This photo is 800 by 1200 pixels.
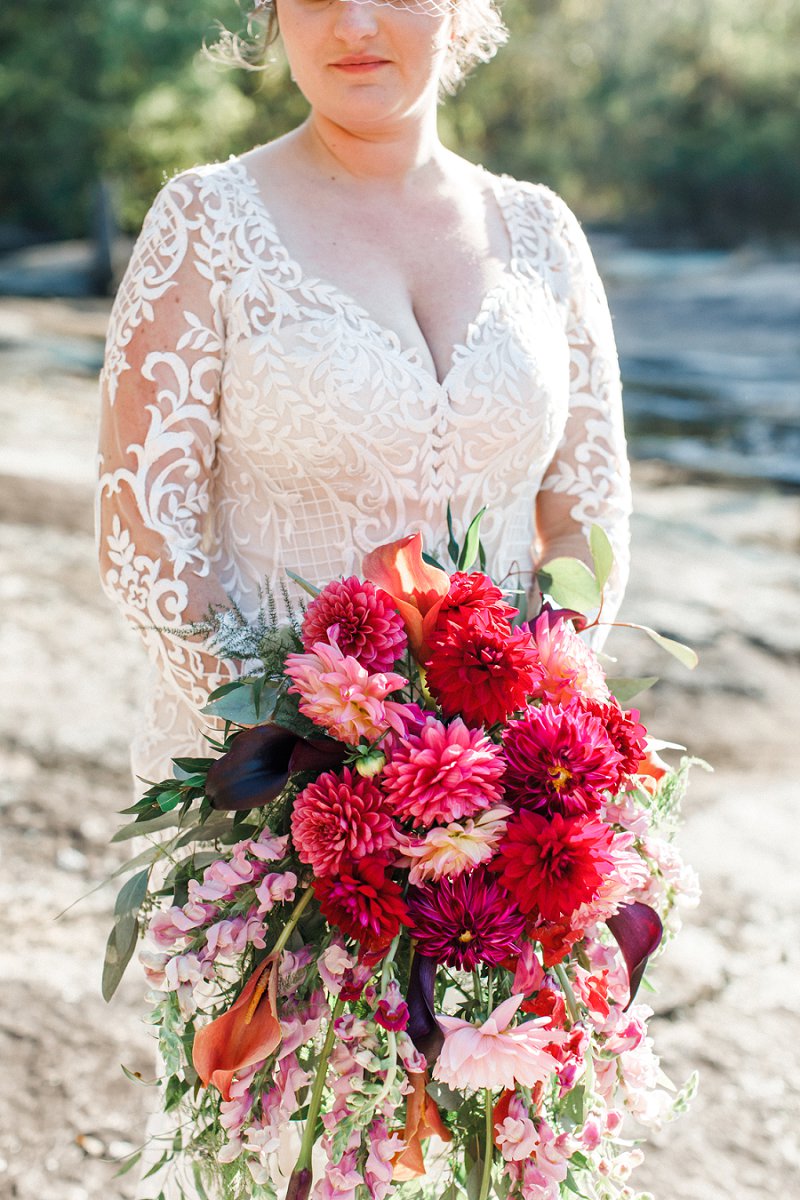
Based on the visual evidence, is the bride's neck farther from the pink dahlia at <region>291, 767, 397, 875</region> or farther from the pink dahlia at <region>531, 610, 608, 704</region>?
the pink dahlia at <region>291, 767, 397, 875</region>

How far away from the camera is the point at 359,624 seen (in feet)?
4.62

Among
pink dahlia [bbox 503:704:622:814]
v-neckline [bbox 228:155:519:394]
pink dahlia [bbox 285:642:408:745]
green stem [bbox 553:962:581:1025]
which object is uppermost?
v-neckline [bbox 228:155:519:394]

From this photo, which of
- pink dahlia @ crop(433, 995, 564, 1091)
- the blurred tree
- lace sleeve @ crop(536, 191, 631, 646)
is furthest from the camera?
the blurred tree

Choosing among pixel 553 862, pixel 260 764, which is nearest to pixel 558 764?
pixel 553 862

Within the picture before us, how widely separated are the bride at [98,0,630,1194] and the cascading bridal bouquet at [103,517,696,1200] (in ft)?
1.35

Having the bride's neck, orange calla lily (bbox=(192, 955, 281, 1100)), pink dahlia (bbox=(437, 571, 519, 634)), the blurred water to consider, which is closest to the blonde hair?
the bride's neck

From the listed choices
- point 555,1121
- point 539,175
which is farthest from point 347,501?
point 539,175

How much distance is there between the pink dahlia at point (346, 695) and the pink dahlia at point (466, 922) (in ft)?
0.61

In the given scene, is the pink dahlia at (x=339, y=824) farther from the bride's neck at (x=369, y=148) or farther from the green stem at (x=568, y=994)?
the bride's neck at (x=369, y=148)

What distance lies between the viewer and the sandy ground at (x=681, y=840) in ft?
9.32

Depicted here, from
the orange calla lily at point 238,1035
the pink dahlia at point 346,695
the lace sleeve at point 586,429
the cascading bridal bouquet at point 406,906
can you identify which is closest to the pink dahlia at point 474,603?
the cascading bridal bouquet at point 406,906

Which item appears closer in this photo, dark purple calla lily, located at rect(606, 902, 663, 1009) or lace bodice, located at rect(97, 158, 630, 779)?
dark purple calla lily, located at rect(606, 902, 663, 1009)

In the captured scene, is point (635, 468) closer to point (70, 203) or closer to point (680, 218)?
point (70, 203)

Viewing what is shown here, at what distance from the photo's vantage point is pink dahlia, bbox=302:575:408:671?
1393mm
